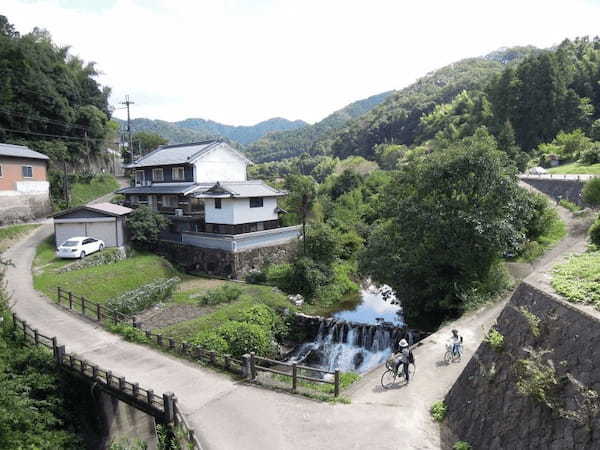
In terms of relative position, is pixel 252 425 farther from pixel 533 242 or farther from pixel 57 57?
pixel 57 57

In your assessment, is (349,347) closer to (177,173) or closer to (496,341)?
(496,341)

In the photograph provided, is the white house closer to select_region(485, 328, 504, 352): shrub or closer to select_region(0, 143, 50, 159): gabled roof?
select_region(0, 143, 50, 159): gabled roof

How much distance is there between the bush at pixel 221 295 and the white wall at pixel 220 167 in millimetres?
13394

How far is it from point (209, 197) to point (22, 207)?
16349 millimetres

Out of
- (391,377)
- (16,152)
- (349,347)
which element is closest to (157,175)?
(16,152)

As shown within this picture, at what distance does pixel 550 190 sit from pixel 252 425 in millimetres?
34434

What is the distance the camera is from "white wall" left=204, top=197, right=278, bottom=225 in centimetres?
2862

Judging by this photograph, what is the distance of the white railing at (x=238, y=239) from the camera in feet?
88.2

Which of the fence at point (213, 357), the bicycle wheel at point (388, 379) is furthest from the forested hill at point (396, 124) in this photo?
the bicycle wheel at point (388, 379)

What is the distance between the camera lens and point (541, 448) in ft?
22.9

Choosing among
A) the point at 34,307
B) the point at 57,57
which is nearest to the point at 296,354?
the point at 34,307

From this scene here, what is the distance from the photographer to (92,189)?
4425cm

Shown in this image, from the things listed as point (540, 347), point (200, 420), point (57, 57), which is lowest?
point (200, 420)

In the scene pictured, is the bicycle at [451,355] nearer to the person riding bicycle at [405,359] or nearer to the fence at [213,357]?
the person riding bicycle at [405,359]
